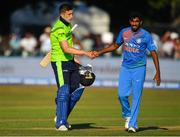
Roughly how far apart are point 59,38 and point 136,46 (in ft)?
4.44

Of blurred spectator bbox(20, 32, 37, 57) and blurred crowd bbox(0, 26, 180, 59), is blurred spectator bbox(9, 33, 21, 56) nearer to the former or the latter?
blurred crowd bbox(0, 26, 180, 59)

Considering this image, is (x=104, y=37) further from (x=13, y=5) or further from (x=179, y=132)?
(x=179, y=132)

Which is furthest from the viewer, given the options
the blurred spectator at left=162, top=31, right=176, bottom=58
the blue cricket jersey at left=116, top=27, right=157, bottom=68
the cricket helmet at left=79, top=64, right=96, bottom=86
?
the blurred spectator at left=162, top=31, right=176, bottom=58

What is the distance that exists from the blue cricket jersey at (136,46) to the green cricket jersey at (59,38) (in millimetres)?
975

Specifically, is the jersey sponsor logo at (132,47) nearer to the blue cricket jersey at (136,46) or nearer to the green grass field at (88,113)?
the blue cricket jersey at (136,46)

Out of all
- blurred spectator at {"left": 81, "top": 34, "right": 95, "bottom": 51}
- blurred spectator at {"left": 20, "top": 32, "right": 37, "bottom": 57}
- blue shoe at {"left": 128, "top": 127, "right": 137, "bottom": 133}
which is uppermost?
blue shoe at {"left": 128, "top": 127, "right": 137, "bottom": 133}

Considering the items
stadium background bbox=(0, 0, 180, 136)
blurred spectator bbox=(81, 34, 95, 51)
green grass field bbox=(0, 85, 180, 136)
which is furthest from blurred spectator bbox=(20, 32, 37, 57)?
green grass field bbox=(0, 85, 180, 136)

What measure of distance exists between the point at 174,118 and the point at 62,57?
14.1 ft

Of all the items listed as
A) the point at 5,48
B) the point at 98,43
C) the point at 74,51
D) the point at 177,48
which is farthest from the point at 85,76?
the point at 98,43

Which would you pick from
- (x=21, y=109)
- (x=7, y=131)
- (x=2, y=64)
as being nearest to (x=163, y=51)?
(x=2, y=64)

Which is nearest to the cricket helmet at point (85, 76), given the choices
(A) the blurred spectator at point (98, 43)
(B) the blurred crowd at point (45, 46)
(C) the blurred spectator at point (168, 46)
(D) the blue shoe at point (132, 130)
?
(D) the blue shoe at point (132, 130)

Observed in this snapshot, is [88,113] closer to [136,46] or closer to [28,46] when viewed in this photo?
[136,46]

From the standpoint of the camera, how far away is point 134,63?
15.5 meters

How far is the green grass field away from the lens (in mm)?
15367
